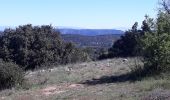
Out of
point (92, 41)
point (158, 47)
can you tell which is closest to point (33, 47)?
point (158, 47)

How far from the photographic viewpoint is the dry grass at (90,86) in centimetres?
1507

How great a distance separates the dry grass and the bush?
2.31 feet

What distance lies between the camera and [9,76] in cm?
2164

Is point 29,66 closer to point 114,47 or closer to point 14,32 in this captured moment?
point 14,32

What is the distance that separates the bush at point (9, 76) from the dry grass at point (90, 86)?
0.70 meters

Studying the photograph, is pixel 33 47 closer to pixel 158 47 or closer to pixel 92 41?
pixel 158 47

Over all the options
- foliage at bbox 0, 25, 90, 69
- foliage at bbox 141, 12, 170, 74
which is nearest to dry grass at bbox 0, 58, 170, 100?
foliage at bbox 141, 12, 170, 74

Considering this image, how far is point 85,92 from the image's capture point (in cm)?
1702

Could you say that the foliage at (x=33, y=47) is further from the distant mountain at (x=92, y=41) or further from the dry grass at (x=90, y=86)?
the distant mountain at (x=92, y=41)

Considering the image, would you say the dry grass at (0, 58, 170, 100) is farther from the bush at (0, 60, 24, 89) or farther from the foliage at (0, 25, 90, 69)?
the foliage at (0, 25, 90, 69)

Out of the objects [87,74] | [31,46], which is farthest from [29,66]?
[87,74]

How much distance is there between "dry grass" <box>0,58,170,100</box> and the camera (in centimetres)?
1507

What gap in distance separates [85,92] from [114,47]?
3079 centimetres

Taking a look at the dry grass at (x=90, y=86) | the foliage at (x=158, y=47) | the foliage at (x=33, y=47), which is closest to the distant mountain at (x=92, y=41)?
the foliage at (x=33, y=47)
